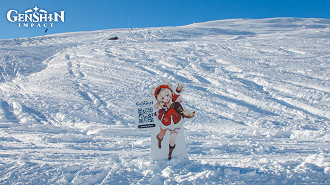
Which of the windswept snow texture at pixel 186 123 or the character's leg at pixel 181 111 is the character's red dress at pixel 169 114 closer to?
the character's leg at pixel 181 111

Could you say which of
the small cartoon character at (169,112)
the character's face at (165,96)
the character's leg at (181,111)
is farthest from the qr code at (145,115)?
the character's leg at (181,111)

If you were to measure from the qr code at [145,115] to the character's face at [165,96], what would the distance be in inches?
8.7

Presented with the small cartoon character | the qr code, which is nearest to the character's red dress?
the small cartoon character

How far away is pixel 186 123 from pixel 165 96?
2.84 metres

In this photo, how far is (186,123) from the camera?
5988 millimetres

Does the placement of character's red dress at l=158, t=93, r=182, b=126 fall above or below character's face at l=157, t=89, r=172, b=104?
below

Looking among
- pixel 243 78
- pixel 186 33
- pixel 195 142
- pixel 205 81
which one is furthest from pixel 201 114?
pixel 186 33

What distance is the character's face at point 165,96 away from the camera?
3.29m

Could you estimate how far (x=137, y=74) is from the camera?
10.3 meters

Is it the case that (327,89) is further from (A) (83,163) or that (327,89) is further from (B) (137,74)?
(A) (83,163)

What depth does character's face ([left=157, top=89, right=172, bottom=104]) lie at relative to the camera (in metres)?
3.29

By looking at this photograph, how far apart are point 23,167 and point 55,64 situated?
10315mm

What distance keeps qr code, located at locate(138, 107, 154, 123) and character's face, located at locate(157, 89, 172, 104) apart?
0.22 metres

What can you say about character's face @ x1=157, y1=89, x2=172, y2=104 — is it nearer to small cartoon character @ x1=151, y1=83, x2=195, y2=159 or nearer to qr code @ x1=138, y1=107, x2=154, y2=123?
small cartoon character @ x1=151, y1=83, x2=195, y2=159
